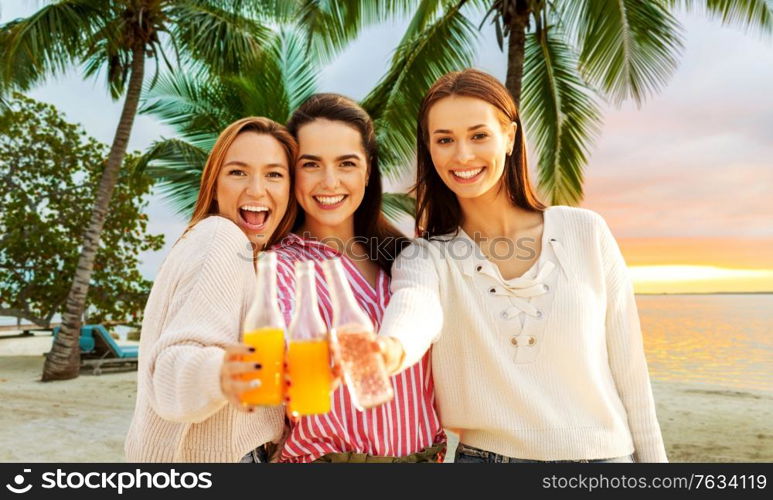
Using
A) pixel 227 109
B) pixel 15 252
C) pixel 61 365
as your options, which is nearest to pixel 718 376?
pixel 227 109

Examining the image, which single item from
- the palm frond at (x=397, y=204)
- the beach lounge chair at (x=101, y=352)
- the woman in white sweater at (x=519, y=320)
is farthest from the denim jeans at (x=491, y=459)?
the beach lounge chair at (x=101, y=352)

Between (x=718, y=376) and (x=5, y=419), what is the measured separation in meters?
16.8

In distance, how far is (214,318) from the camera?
1883mm

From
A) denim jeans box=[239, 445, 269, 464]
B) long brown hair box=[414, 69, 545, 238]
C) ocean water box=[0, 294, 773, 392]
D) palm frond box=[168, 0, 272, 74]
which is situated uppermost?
palm frond box=[168, 0, 272, 74]

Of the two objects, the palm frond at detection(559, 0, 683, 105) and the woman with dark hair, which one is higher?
the palm frond at detection(559, 0, 683, 105)

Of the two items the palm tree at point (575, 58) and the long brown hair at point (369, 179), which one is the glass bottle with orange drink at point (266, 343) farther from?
the palm tree at point (575, 58)

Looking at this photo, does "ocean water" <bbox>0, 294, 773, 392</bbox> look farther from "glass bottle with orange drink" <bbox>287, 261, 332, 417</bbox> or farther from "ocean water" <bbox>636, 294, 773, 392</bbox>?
"glass bottle with orange drink" <bbox>287, 261, 332, 417</bbox>

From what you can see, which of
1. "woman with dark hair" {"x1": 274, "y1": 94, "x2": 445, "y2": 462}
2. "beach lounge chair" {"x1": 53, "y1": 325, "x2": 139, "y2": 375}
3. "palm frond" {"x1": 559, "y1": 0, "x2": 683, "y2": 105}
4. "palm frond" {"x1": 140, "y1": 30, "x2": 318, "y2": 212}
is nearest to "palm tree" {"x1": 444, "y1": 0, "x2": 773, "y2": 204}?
"palm frond" {"x1": 559, "y1": 0, "x2": 683, "y2": 105}

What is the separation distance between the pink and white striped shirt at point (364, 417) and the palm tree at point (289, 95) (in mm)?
7142

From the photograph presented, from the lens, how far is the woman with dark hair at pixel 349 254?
215 cm

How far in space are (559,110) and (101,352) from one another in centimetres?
1143

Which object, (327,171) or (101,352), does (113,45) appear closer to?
(101,352)

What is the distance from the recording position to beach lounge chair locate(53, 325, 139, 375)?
47.9 ft

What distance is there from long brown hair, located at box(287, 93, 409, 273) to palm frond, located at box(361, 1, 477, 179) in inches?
263
